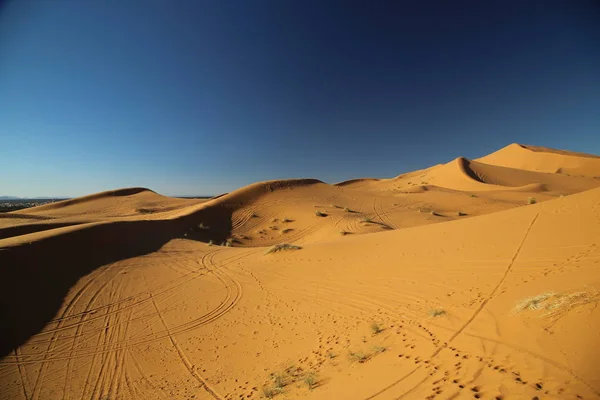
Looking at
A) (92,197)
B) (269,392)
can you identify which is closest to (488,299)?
(269,392)

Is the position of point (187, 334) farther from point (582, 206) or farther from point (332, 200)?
point (332, 200)

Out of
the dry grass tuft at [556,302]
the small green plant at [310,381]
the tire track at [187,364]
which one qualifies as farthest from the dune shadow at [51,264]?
the dry grass tuft at [556,302]

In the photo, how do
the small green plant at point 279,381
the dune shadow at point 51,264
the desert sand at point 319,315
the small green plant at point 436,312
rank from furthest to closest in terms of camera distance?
the dune shadow at point 51,264, the small green plant at point 436,312, the small green plant at point 279,381, the desert sand at point 319,315

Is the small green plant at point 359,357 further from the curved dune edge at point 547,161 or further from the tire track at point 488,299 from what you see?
the curved dune edge at point 547,161

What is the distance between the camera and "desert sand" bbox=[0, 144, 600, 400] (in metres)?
3.57

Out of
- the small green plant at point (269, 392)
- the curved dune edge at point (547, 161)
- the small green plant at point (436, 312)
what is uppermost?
the curved dune edge at point (547, 161)

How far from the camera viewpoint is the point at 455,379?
3326 millimetres

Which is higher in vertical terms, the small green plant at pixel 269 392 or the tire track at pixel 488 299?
the tire track at pixel 488 299

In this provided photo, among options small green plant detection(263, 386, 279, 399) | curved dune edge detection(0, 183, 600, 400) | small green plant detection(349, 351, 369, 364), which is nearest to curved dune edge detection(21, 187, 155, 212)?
curved dune edge detection(0, 183, 600, 400)

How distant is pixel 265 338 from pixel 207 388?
5.60ft

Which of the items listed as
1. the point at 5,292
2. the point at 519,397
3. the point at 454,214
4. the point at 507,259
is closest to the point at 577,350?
the point at 519,397

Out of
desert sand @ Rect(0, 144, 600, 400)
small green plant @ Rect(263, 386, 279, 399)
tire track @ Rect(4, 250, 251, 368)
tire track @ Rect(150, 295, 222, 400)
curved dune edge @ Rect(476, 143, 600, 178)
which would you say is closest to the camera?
desert sand @ Rect(0, 144, 600, 400)

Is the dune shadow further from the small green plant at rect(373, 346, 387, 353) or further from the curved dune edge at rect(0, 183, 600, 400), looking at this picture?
the small green plant at rect(373, 346, 387, 353)

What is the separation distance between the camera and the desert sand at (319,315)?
3.57 meters
